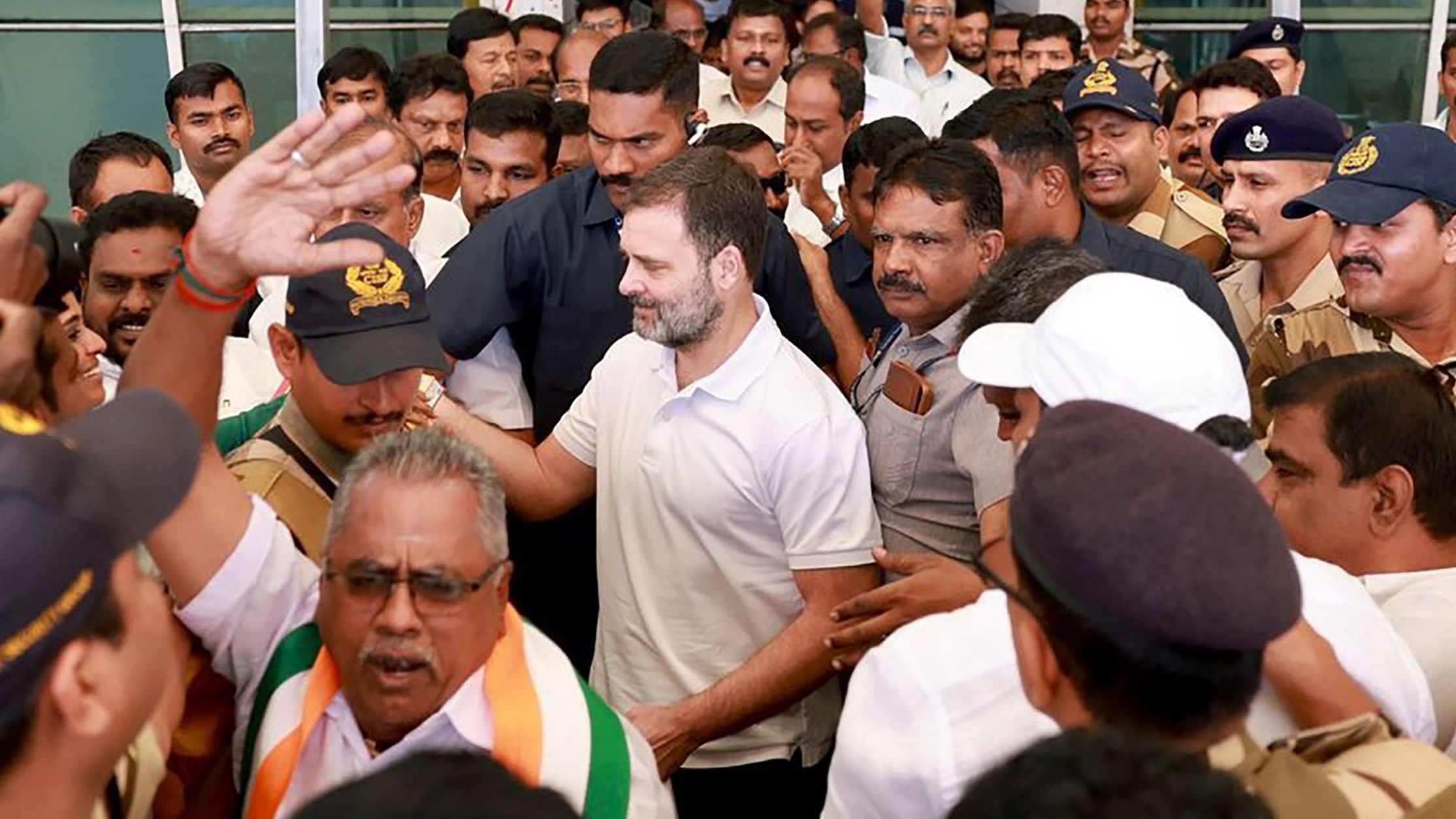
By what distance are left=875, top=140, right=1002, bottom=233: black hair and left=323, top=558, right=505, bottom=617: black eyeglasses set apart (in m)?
1.48

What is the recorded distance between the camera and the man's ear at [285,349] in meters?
2.54

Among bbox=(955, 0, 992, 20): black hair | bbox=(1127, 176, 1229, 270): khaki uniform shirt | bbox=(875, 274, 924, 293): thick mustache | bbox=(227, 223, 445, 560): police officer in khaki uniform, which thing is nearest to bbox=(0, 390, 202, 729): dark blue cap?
bbox=(227, 223, 445, 560): police officer in khaki uniform

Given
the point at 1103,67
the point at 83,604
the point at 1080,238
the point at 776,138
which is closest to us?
the point at 83,604

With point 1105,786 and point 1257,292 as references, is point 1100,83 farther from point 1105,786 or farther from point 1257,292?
point 1105,786

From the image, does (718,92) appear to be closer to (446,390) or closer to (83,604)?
(446,390)

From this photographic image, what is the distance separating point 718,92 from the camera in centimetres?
685

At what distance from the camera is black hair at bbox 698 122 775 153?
443 centimetres

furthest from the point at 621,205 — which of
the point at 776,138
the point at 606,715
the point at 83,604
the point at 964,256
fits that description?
the point at 776,138

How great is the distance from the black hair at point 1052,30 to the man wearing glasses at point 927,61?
35 centimetres

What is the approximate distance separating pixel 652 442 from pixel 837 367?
96 centimetres

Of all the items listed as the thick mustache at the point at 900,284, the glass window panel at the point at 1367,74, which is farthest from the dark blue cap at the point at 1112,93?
the glass window panel at the point at 1367,74

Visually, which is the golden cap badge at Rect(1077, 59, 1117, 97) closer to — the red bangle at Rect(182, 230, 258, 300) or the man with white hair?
the man with white hair

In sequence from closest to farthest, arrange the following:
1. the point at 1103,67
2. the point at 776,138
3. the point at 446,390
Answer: the point at 446,390 < the point at 1103,67 < the point at 776,138

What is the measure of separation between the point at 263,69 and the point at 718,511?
6.05 meters
